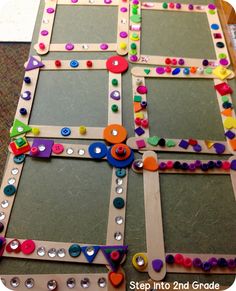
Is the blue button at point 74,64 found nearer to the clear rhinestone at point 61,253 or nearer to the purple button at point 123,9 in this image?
the purple button at point 123,9

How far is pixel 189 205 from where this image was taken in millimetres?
1012

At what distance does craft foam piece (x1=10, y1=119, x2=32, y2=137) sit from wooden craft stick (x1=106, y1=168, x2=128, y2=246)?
0.35m

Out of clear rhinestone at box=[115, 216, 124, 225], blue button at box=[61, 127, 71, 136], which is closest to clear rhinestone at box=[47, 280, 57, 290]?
clear rhinestone at box=[115, 216, 124, 225]

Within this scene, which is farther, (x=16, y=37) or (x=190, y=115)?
(x=16, y=37)

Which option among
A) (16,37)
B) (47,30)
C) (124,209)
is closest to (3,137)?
(47,30)

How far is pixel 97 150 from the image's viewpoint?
109 cm

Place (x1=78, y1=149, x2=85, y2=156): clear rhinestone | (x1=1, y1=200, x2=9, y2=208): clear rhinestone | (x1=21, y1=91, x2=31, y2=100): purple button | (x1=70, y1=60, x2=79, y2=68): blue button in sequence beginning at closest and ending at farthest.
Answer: (x1=1, y1=200, x2=9, y2=208): clear rhinestone → (x1=78, y1=149, x2=85, y2=156): clear rhinestone → (x1=21, y1=91, x2=31, y2=100): purple button → (x1=70, y1=60, x2=79, y2=68): blue button

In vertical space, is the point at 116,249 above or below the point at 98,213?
below

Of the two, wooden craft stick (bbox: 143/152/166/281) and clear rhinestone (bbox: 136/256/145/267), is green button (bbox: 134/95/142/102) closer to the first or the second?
wooden craft stick (bbox: 143/152/166/281)

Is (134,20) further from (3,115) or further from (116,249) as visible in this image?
(116,249)

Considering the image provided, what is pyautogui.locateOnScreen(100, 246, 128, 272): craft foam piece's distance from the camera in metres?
0.90

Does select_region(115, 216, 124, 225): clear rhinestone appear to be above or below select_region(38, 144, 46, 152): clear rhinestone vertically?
below

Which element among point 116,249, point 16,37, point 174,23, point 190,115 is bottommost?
point 116,249

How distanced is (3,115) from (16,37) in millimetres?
535
